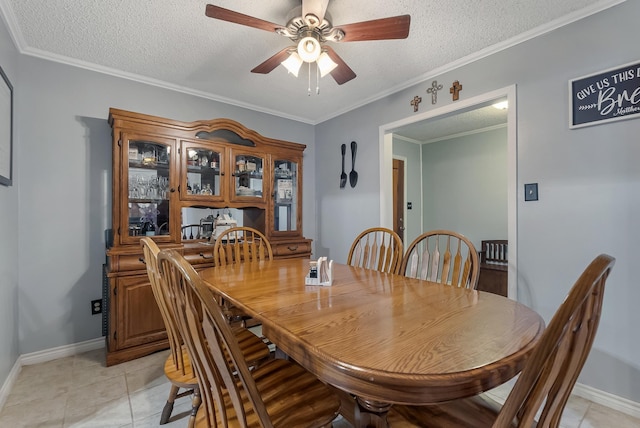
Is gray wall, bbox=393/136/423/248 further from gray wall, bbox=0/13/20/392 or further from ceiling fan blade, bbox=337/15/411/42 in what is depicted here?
gray wall, bbox=0/13/20/392

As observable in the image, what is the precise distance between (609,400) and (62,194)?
3.90 metres

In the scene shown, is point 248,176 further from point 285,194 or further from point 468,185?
point 468,185

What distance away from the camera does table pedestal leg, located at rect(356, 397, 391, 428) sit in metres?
0.82

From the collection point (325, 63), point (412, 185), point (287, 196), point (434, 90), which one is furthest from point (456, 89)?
point (412, 185)

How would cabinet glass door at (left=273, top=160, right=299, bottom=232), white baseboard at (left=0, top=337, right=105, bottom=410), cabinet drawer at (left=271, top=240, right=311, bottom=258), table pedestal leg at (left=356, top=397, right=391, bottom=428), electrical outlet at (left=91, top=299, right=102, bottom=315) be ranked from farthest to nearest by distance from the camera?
1. cabinet glass door at (left=273, top=160, right=299, bottom=232)
2. cabinet drawer at (left=271, top=240, right=311, bottom=258)
3. electrical outlet at (left=91, top=299, right=102, bottom=315)
4. white baseboard at (left=0, top=337, right=105, bottom=410)
5. table pedestal leg at (left=356, top=397, right=391, bottom=428)

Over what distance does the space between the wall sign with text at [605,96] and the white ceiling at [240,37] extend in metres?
0.40

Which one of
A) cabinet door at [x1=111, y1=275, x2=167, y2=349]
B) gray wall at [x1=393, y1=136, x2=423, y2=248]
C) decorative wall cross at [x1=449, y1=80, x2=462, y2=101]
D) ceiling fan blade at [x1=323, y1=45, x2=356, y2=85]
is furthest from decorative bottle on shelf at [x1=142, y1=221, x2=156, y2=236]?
gray wall at [x1=393, y1=136, x2=423, y2=248]

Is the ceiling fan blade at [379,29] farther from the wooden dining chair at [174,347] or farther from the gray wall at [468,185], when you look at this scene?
the gray wall at [468,185]

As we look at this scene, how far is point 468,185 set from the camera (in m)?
4.33

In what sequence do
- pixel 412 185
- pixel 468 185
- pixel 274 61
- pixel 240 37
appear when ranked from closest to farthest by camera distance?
pixel 274 61 < pixel 240 37 < pixel 468 185 < pixel 412 185

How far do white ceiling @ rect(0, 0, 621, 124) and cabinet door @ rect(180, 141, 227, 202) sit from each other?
25.3 inches

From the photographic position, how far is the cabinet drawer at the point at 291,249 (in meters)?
2.98

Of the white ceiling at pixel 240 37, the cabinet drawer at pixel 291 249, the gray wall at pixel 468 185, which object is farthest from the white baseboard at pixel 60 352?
the gray wall at pixel 468 185

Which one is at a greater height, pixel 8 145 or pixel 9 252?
pixel 8 145
